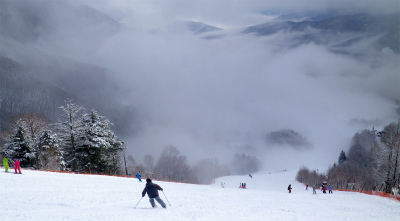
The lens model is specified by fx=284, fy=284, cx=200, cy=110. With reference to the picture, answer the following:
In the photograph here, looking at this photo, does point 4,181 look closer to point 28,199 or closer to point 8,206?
point 28,199

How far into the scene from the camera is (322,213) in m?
19.5

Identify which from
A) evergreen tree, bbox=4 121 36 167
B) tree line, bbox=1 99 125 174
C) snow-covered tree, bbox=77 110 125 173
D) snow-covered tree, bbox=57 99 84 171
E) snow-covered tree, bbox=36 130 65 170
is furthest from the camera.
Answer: snow-covered tree, bbox=77 110 125 173

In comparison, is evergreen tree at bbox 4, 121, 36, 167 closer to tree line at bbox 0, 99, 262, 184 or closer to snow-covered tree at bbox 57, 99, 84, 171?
tree line at bbox 0, 99, 262, 184

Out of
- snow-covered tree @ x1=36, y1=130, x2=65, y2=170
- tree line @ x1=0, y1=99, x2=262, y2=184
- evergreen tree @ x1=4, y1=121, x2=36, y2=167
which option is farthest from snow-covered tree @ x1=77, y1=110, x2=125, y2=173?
evergreen tree @ x1=4, y1=121, x2=36, y2=167

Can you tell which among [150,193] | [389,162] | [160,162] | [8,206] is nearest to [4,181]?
[8,206]

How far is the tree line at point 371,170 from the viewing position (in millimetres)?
47531

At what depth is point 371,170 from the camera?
381ft

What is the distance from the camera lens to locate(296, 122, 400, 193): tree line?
4753 centimetres

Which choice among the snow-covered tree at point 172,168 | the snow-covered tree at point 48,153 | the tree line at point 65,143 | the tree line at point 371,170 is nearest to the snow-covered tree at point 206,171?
the snow-covered tree at point 172,168

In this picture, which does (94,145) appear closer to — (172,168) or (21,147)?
(21,147)

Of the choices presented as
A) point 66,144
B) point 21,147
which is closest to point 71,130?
point 66,144

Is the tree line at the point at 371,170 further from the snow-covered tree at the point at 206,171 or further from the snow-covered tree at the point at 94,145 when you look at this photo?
the snow-covered tree at the point at 206,171

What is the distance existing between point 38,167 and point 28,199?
3621 centimetres

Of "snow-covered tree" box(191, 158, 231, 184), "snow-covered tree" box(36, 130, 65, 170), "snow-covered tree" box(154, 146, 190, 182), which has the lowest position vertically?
"snow-covered tree" box(191, 158, 231, 184)
